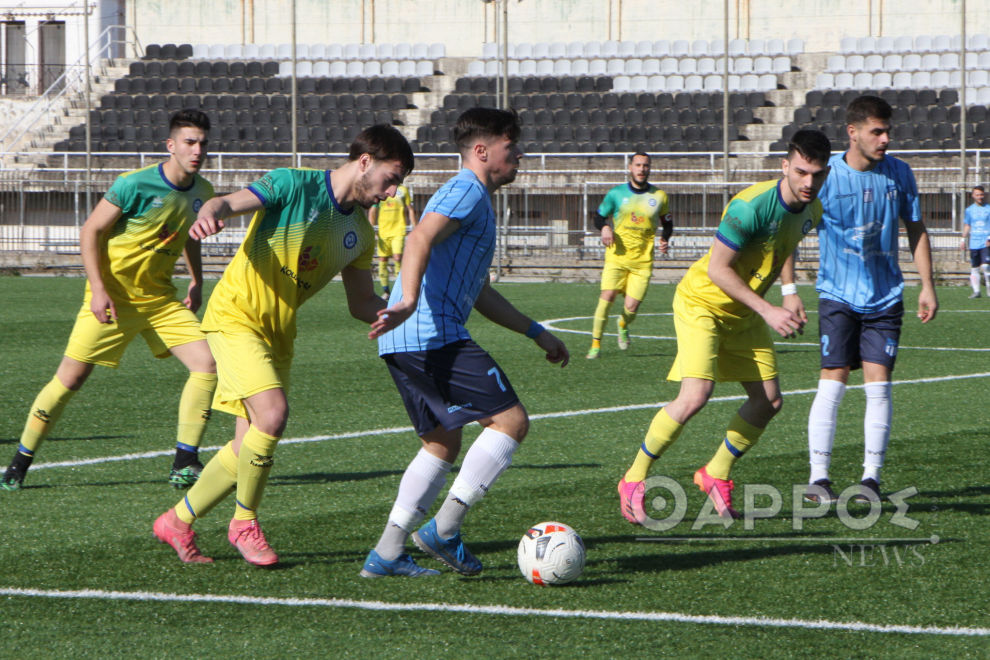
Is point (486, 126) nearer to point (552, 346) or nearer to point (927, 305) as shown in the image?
point (552, 346)

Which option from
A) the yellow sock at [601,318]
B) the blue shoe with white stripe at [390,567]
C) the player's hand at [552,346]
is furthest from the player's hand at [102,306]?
the yellow sock at [601,318]

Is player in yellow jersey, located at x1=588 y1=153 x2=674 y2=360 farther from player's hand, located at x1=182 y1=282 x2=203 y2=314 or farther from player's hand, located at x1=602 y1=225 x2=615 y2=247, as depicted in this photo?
player's hand, located at x1=182 y1=282 x2=203 y2=314

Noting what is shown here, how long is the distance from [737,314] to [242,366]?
2.35 m

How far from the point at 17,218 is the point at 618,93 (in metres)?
15.7

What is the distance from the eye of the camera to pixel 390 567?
4.50 m

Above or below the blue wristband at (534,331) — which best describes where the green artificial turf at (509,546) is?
below

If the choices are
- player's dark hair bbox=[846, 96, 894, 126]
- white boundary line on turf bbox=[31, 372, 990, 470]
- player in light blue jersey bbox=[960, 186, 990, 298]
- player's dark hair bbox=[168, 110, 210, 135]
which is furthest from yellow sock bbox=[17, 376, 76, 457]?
player in light blue jersey bbox=[960, 186, 990, 298]

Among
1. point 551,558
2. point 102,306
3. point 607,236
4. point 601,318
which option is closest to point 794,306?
point 551,558

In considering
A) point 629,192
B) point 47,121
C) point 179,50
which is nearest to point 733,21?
point 179,50

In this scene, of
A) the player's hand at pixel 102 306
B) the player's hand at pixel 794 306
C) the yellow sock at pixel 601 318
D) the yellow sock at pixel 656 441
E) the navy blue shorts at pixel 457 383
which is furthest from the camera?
the yellow sock at pixel 601 318

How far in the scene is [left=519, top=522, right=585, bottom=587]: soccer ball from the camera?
173 inches

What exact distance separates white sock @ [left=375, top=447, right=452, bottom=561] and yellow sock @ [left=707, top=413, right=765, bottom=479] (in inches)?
71.8

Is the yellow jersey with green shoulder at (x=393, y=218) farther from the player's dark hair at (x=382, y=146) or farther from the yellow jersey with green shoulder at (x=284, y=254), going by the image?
the player's dark hair at (x=382, y=146)

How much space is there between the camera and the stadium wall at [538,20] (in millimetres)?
33688
